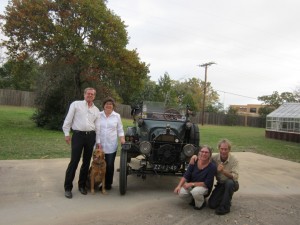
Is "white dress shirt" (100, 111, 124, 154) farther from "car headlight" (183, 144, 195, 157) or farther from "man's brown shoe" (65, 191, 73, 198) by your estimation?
"car headlight" (183, 144, 195, 157)

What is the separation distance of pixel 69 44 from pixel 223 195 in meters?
14.2

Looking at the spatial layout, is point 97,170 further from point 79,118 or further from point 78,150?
point 79,118

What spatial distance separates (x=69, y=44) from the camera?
18.3 meters

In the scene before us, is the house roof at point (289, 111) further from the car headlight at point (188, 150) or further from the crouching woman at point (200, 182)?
the crouching woman at point (200, 182)

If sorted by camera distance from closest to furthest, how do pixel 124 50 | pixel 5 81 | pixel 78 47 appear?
pixel 78 47 → pixel 124 50 → pixel 5 81

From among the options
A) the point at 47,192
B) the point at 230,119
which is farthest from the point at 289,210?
the point at 230,119

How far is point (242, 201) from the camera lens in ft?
21.7

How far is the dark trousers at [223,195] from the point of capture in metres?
5.81

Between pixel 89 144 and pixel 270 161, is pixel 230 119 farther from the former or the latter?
pixel 89 144

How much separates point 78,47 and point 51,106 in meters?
3.74

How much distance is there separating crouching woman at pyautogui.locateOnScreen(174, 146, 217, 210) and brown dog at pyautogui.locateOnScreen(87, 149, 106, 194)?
1.41m

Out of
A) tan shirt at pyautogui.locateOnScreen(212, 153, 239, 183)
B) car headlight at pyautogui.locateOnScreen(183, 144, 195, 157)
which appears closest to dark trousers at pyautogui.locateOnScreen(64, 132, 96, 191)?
car headlight at pyautogui.locateOnScreen(183, 144, 195, 157)

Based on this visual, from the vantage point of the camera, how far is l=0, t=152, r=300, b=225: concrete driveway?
5.28 m

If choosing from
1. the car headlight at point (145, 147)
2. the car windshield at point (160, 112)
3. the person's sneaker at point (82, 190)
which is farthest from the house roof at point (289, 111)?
the person's sneaker at point (82, 190)
